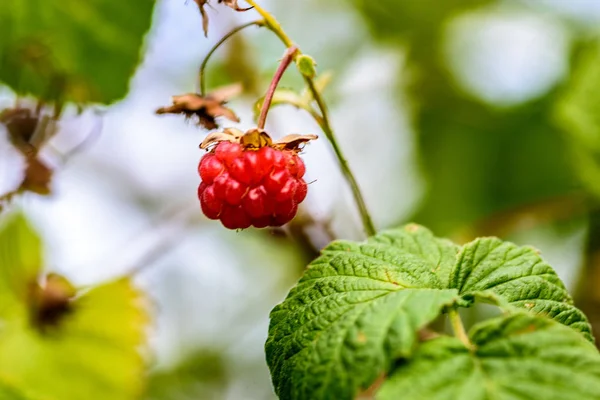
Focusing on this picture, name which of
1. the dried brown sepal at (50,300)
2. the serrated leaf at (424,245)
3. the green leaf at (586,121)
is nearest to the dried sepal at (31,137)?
the dried brown sepal at (50,300)

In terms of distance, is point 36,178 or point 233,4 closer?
point 233,4

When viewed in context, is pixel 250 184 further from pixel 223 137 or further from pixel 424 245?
pixel 424 245

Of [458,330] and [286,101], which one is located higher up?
[286,101]

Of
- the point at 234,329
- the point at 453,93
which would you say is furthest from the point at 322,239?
the point at 453,93

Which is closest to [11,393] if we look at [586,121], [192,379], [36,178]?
[36,178]

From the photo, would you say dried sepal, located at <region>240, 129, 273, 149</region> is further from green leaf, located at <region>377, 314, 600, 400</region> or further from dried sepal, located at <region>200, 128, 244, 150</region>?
green leaf, located at <region>377, 314, 600, 400</region>

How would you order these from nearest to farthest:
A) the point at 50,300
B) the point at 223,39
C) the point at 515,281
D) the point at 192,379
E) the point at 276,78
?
the point at 515,281
the point at 276,78
the point at 223,39
the point at 50,300
the point at 192,379

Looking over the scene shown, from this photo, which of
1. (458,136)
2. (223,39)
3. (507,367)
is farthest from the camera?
(458,136)

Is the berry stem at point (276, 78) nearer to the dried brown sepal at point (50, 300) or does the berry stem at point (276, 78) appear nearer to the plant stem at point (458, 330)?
the plant stem at point (458, 330)
